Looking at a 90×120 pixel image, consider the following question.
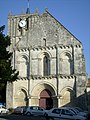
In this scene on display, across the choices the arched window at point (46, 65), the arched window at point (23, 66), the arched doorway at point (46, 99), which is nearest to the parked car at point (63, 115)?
the arched doorway at point (46, 99)

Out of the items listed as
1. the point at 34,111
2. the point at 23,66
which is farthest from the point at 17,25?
the point at 34,111

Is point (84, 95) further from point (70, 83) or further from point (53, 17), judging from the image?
point (53, 17)

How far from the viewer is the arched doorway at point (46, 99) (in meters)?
40.8

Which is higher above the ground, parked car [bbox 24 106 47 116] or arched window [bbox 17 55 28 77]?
arched window [bbox 17 55 28 77]

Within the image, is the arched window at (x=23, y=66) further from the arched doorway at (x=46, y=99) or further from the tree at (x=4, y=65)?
the tree at (x=4, y=65)

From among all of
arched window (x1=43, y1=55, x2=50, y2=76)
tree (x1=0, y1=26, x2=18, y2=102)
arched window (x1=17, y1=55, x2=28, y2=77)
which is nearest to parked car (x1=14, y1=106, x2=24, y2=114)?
arched window (x1=17, y1=55, x2=28, y2=77)

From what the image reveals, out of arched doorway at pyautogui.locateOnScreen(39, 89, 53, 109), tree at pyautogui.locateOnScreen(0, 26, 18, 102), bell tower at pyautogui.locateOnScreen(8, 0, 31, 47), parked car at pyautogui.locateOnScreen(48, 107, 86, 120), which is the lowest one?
parked car at pyautogui.locateOnScreen(48, 107, 86, 120)

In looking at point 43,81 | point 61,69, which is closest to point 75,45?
point 61,69

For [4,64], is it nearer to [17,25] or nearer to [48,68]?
[48,68]

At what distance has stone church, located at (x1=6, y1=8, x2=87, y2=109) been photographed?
39.0m

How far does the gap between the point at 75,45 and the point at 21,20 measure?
12.2 meters

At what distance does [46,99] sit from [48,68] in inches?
170

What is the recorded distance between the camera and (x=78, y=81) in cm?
3850

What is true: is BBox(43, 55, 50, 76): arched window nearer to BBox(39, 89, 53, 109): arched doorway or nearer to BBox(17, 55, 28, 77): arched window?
BBox(39, 89, 53, 109): arched doorway
